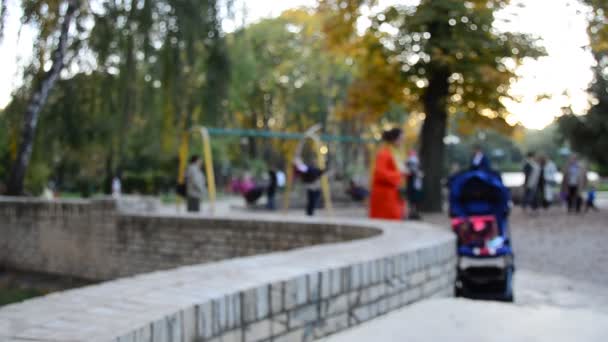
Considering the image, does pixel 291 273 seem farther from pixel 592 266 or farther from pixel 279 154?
pixel 279 154

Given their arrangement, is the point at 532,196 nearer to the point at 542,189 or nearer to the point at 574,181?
the point at 542,189

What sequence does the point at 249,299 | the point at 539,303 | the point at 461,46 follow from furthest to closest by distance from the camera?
the point at 461,46 < the point at 539,303 < the point at 249,299

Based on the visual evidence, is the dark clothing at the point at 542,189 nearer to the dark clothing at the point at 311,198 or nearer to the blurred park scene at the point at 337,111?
the blurred park scene at the point at 337,111

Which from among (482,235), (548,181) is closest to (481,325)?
(482,235)

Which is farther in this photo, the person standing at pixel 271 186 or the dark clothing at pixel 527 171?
the person standing at pixel 271 186

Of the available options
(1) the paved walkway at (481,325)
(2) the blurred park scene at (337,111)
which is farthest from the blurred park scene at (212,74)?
(1) the paved walkway at (481,325)

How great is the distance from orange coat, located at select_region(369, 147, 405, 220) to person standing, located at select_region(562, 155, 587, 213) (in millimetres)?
9850

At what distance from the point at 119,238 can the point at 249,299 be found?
9138 millimetres

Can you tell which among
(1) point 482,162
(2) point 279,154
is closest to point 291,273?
(1) point 482,162

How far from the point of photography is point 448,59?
17562 millimetres

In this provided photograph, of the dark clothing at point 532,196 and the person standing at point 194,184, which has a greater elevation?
the person standing at point 194,184

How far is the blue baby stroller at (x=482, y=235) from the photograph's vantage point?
6.80 m

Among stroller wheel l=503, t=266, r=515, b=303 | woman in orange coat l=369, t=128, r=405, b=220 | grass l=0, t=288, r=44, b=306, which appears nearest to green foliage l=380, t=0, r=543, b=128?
woman in orange coat l=369, t=128, r=405, b=220

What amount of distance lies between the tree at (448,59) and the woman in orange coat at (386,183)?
7.27m
